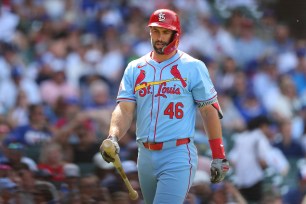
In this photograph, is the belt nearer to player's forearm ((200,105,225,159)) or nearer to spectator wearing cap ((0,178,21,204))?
player's forearm ((200,105,225,159))

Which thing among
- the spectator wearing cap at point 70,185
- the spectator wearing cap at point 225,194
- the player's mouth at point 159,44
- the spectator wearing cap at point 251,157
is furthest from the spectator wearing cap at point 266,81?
the player's mouth at point 159,44

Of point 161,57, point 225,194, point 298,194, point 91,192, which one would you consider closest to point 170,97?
point 161,57

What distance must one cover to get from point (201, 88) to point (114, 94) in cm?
648

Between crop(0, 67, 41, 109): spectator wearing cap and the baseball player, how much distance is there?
5.83 meters

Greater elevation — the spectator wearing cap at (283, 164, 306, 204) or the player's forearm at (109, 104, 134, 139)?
the player's forearm at (109, 104, 134, 139)

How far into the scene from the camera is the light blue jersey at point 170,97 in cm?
651

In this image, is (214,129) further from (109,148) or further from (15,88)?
(15,88)

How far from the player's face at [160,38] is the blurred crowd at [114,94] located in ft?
6.37

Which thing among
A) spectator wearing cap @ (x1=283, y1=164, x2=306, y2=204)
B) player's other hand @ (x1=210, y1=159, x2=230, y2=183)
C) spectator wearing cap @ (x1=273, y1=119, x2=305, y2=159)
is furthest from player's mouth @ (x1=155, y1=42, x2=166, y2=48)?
spectator wearing cap @ (x1=273, y1=119, x2=305, y2=159)

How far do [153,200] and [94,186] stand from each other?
1755 mm

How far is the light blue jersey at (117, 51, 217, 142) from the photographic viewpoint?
256 inches

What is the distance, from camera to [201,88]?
21.4 ft

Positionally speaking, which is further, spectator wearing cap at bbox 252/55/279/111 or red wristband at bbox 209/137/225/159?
spectator wearing cap at bbox 252/55/279/111

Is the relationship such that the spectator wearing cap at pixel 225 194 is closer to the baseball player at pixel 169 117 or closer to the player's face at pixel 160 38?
the baseball player at pixel 169 117
